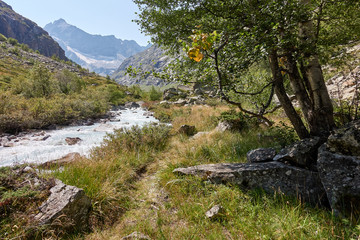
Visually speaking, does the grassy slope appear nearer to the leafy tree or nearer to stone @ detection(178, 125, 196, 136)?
the leafy tree

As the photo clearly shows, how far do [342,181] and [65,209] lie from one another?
477cm

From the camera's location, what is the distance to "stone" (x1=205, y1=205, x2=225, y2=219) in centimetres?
290

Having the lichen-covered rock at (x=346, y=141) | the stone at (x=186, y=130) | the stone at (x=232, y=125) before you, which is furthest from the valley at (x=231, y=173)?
the stone at (x=186, y=130)

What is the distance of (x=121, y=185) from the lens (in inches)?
178

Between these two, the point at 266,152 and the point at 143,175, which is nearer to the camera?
the point at 266,152

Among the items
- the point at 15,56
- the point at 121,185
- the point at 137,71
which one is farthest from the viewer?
the point at 15,56

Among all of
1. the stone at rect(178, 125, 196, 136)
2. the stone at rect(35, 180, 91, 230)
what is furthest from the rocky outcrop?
the stone at rect(178, 125, 196, 136)

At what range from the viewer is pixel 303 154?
3.38m

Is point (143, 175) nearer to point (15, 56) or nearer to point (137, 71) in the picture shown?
point (137, 71)

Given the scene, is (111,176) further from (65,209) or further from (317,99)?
(317,99)

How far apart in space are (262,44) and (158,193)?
4103mm

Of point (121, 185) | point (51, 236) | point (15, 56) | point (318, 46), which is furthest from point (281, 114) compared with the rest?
point (15, 56)

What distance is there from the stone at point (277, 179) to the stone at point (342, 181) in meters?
0.28

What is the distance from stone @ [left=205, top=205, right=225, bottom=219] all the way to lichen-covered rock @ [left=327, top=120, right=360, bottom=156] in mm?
2224
